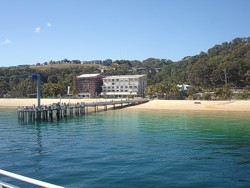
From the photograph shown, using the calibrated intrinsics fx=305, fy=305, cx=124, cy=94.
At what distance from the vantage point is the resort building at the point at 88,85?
13838 centimetres

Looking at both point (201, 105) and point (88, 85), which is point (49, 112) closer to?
point (201, 105)

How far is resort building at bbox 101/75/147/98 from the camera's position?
132 meters

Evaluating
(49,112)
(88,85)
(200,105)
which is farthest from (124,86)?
(49,112)

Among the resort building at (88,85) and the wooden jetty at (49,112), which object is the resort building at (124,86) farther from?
the wooden jetty at (49,112)

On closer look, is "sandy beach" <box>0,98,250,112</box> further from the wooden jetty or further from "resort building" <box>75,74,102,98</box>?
"resort building" <box>75,74,102,98</box>

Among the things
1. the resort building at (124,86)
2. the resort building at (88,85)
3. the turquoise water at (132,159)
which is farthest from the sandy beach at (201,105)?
the resort building at (88,85)

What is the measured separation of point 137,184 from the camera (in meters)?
16.4

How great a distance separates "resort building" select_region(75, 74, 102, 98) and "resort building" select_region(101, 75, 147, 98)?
2887 mm

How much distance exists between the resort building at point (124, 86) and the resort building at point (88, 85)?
2.89m

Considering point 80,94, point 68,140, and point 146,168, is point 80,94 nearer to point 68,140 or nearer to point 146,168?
point 68,140

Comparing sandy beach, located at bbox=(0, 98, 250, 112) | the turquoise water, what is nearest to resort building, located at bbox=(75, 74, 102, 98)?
sandy beach, located at bbox=(0, 98, 250, 112)

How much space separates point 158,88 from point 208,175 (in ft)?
297

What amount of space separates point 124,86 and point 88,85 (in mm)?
16551

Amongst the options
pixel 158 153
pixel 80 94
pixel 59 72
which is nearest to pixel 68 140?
pixel 158 153
